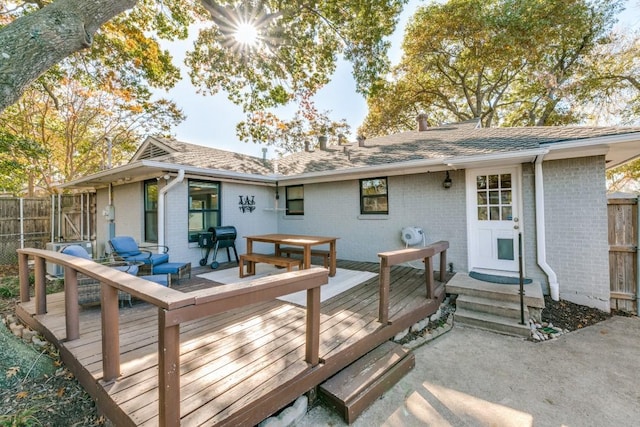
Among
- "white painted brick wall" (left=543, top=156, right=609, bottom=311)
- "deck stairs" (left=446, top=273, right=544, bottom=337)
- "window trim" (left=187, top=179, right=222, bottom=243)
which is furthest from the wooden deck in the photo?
"window trim" (left=187, top=179, right=222, bottom=243)

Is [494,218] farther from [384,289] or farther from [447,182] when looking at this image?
[384,289]

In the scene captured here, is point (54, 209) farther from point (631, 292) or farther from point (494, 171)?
point (631, 292)

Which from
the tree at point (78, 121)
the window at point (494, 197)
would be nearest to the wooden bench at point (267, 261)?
the window at point (494, 197)

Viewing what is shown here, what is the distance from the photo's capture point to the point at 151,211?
686 centimetres

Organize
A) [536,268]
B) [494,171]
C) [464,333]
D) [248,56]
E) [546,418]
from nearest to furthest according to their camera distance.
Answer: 1. [546,418]
2. [464,333]
3. [536,268]
4. [494,171]
5. [248,56]

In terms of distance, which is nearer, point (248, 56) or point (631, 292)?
point (631, 292)

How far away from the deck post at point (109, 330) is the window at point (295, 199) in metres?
6.58

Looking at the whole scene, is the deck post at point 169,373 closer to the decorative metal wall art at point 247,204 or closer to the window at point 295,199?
the decorative metal wall art at point 247,204

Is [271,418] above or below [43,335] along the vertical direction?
below

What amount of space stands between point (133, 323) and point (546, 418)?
4.51 m

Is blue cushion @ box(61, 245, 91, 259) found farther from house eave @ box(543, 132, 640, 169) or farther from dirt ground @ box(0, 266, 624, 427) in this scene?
house eave @ box(543, 132, 640, 169)

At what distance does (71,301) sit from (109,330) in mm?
1119

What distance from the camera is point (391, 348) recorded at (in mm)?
3188

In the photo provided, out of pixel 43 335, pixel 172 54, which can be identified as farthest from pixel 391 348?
pixel 172 54
